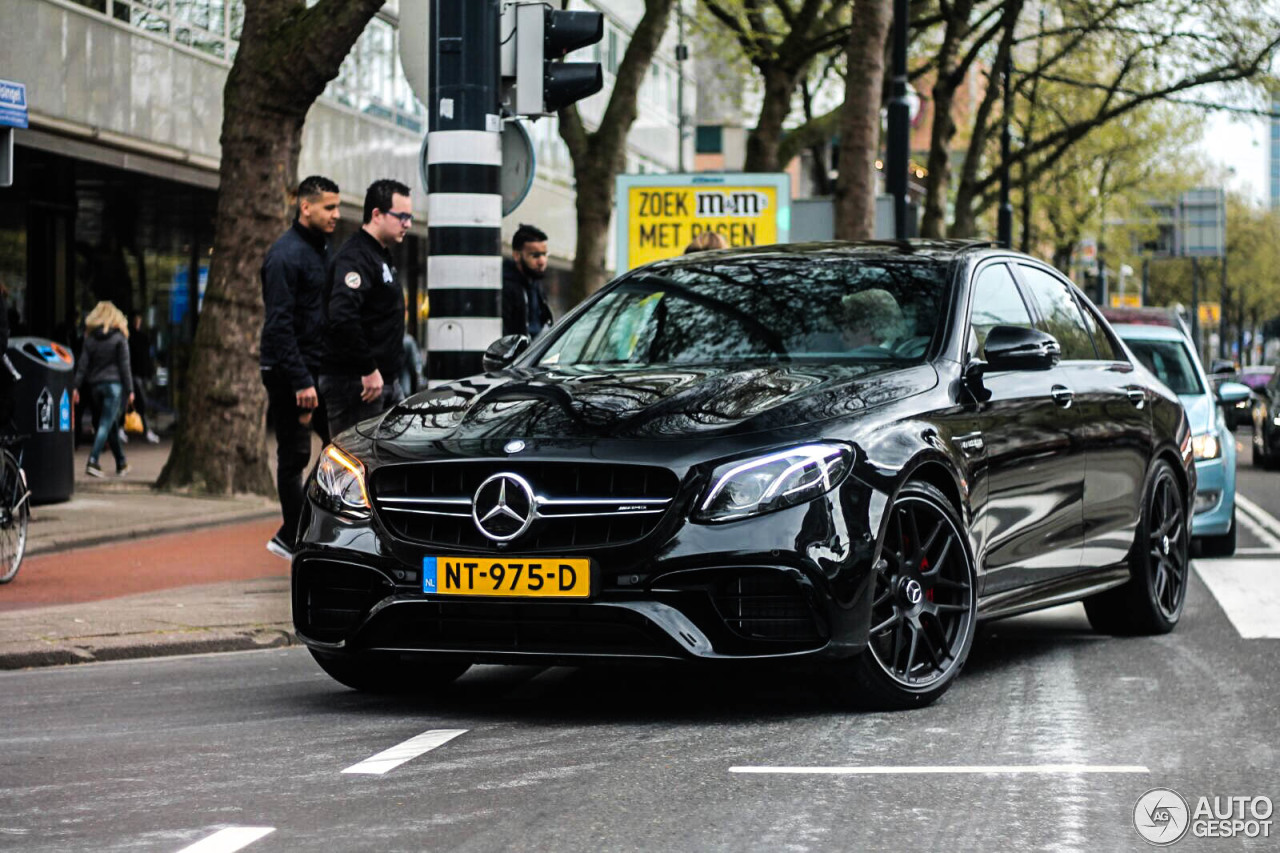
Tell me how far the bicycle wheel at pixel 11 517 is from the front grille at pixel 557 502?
17.2ft

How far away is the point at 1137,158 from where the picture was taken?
7269 cm

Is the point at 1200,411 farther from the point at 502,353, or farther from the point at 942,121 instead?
the point at 942,121

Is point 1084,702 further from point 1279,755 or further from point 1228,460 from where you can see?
point 1228,460

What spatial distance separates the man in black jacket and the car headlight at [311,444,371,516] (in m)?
3.57

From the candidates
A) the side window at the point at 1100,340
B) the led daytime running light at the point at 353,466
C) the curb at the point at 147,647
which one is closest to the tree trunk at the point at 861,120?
the side window at the point at 1100,340

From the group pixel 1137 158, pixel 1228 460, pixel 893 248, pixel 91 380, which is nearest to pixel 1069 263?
pixel 1137 158

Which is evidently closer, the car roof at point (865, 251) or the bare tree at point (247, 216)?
the car roof at point (865, 251)

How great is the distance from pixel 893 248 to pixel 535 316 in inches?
205

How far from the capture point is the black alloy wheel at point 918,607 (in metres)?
6.61

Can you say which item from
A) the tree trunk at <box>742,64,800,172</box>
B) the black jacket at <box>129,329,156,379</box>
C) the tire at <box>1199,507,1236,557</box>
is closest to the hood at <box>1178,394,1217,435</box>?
the tire at <box>1199,507,1236,557</box>

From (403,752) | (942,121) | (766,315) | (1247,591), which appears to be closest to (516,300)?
(1247,591)

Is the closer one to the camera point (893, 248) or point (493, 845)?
point (493, 845)

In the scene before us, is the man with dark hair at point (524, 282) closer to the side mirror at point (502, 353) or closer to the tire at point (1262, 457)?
the side mirror at point (502, 353)

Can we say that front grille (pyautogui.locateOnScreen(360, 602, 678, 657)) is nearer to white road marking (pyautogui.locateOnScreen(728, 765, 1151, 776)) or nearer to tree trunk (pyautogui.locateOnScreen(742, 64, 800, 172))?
white road marking (pyautogui.locateOnScreen(728, 765, 1151, 776))
